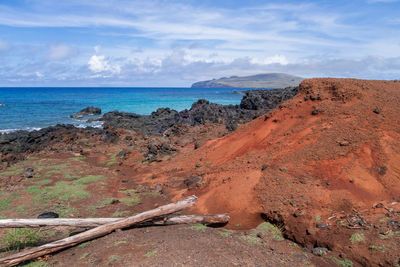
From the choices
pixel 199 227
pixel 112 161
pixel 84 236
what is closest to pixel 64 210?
pixel 84 236

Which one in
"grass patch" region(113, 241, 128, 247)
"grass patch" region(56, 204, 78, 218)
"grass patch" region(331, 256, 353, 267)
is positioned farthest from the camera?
"grass patch" region(56, 204, 78, 218)

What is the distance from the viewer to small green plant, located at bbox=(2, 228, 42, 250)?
7.15 meters

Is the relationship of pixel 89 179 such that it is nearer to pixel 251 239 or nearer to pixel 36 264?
pixel 36 264

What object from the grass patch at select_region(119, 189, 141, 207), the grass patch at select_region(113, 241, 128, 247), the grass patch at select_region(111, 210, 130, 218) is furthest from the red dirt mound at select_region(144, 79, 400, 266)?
the grass patch at select_region(113, 241, 128, 247)

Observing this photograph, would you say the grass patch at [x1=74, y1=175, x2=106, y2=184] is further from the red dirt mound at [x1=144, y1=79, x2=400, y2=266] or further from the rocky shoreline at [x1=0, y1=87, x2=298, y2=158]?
the rocky shoreline at [x1=0, y1=87, x2=298, y2=158]

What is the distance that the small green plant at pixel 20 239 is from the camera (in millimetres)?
7148

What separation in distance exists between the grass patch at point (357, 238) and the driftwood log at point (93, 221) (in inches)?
118

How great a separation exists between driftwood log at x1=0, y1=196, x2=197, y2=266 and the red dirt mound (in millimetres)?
1927

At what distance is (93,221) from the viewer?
7.30 m

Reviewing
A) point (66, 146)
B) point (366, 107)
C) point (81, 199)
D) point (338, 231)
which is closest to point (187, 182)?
point (81, 199)

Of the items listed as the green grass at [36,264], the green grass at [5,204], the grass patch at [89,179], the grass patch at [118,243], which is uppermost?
the grass patch at [118,243]

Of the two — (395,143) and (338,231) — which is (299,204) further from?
(395,143)

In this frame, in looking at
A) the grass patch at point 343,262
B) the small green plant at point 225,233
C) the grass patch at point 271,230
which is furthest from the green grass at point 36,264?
the grass patch at point 343,262

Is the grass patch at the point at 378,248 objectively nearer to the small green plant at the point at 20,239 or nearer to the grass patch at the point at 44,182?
the small green plant at the point at 20,239
